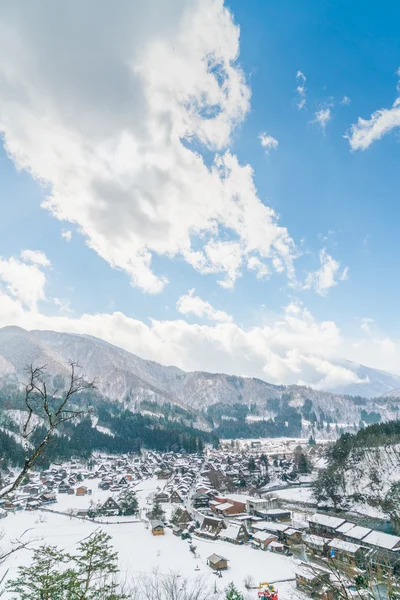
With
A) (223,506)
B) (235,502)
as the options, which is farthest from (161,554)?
(235,502)

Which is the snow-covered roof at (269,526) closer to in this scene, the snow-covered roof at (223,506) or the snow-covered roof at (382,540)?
the snow-covered roof at (223,506)

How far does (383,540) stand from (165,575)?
2450 centimetres

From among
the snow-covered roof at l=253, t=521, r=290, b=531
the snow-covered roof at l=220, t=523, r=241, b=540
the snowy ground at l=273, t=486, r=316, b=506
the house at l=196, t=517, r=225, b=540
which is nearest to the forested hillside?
the snowy ground at l=273, t=486, r=316, b=506

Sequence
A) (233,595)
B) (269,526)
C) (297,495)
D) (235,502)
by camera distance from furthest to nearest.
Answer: (297,495) < (235,502) < (269,526) < (233,595)

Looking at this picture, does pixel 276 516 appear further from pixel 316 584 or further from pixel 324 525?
pixel 316 584

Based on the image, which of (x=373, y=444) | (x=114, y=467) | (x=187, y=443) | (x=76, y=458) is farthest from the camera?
(x=187, y=443)

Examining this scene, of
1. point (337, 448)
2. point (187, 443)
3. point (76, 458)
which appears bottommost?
point (76, 458)

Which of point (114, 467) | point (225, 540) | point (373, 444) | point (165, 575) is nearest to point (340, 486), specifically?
point (373, 444)

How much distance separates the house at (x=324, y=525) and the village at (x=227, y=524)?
125mm

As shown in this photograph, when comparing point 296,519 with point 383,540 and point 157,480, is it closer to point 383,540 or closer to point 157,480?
point 383,540

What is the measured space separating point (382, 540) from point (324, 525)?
7.75 meters

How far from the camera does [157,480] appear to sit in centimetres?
8500

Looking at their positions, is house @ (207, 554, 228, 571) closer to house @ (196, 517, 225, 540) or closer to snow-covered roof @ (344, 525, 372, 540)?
house @ (196, 517, 225, 540)

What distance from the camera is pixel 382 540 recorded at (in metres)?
34.9
